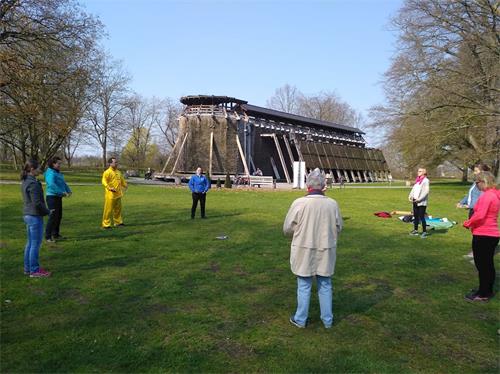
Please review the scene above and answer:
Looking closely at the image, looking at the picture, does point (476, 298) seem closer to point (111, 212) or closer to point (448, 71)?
point (111, 212)

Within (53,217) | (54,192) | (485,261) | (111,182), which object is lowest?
(485,261)

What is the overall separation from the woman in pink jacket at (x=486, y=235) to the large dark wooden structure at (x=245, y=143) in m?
35.6

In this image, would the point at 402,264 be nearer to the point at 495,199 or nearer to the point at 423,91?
the point at 495,199

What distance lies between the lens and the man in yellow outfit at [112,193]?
11.2 meters

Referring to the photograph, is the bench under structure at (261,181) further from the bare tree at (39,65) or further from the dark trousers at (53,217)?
the dark trousers at (53,217)

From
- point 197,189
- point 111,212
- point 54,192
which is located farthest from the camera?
point 197,189

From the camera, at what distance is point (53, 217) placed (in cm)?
916

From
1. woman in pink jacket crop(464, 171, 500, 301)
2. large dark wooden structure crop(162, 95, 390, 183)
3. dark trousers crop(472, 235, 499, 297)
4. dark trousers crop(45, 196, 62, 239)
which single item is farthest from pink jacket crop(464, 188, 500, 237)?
large dark wooden structure crop(162, 95, 390, 183)

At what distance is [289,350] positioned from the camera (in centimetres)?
418

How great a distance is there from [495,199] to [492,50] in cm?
1792

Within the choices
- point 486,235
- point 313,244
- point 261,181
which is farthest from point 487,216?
point 261,181

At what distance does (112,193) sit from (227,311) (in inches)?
283

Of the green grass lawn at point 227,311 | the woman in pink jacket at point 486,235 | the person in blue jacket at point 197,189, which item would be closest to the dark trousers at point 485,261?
the woman in pink jacket at point 486,235

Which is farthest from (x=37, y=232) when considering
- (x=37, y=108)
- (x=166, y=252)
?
(x=37, y=108)
